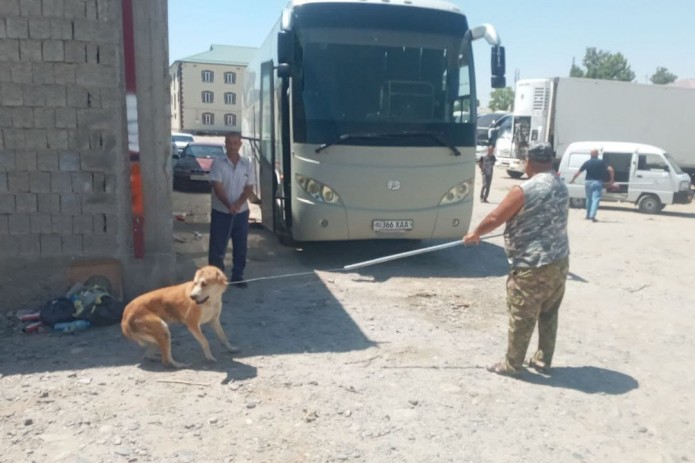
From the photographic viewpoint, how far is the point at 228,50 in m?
69.5

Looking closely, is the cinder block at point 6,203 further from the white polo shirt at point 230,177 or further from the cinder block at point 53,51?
the white polo shirt at point 230,177

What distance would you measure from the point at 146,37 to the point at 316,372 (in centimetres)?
367

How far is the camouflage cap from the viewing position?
458 cm

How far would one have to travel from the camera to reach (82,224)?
5875mm

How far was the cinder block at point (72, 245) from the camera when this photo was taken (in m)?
5.86

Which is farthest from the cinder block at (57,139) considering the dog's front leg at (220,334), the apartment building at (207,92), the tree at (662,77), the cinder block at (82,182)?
the tree at (662,77)

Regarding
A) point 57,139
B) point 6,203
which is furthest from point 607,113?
point 6,203

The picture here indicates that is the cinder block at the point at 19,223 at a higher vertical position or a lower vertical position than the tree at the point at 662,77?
lower

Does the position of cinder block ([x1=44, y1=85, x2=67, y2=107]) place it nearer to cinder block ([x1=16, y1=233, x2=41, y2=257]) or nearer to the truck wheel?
cinder block ([x1=16, y1=233, x2=41, y2=257])

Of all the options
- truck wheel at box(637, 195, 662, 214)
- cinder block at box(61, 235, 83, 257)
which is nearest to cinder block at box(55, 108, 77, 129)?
cinder block at box(61, 235, 83, 257)

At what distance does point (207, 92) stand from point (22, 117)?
62.6m

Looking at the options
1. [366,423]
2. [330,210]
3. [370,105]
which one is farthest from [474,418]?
[370,105]

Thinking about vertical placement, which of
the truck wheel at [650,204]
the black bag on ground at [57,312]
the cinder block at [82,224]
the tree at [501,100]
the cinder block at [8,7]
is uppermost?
the tree at [501,100]

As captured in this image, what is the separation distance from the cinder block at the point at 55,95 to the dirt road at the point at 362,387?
2097mm
